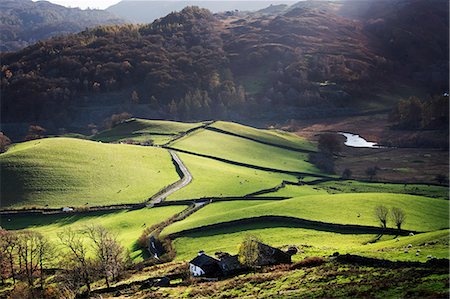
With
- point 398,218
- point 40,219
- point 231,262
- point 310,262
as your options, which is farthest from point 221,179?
point 310,262

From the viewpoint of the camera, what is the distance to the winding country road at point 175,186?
98750mm

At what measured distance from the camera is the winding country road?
98750mm

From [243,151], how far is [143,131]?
40067 mm

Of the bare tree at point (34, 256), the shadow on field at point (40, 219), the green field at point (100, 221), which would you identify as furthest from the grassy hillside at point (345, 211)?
the shadow on field at point (40, 219)

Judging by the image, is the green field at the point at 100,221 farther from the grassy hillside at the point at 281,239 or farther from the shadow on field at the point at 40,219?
the grassy hillside at the point at 281,239

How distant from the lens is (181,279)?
54.6 m

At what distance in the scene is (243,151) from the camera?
146 meters

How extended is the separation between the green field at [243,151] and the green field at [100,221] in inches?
1850

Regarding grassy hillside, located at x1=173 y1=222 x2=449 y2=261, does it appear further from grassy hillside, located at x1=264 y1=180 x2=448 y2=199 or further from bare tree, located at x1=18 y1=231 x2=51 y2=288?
grassy hillside, located at x1=264 y1=180 x2=448 y2=199

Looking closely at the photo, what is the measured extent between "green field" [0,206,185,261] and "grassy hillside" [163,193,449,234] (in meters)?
6.59

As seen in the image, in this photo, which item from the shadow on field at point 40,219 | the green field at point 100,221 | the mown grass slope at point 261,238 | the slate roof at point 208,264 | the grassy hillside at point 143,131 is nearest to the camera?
the slate roof at point 208,264

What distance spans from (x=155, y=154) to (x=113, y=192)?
29.3 meters

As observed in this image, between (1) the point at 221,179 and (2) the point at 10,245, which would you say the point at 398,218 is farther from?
(2) the point at 10,245

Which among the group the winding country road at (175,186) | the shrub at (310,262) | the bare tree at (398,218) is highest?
the shrub at (310,262)
